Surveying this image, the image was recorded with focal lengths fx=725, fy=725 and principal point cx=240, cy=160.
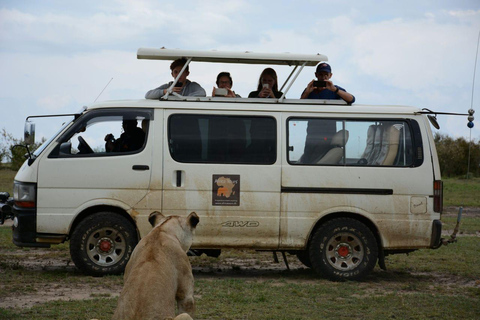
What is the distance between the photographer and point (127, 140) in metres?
8.92

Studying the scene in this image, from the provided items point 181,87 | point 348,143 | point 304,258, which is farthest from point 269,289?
point 181,87

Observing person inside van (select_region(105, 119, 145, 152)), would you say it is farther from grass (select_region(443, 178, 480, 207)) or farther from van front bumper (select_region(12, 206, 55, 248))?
grass (select_region(443, 178, 480, 207))

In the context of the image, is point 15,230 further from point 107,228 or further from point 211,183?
point 211,183

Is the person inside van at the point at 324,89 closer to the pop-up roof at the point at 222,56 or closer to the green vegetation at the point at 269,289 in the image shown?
the pop-up roof at the point at 222,56

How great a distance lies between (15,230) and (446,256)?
648cm

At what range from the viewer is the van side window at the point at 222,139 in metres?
8.86

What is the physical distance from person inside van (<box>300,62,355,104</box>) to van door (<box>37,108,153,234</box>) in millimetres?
2261

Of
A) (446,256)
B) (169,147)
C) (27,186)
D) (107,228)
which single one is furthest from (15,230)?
(446,256)

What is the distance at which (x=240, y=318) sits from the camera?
22.6ft

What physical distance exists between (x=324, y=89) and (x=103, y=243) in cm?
350

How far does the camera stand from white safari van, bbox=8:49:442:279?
873cm

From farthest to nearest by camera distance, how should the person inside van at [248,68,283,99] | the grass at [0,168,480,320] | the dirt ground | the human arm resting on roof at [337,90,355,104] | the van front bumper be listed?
1. the person inside van at [248,68,283,99]
2. the human arm resting on roof at [337,90,355,104]
3. the van front bumper
4. the dirt ground
5. the grass at [0,168,480,320]

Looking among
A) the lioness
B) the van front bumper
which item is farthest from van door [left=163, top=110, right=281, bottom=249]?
the lioness

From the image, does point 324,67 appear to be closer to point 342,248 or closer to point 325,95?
point 325,95
